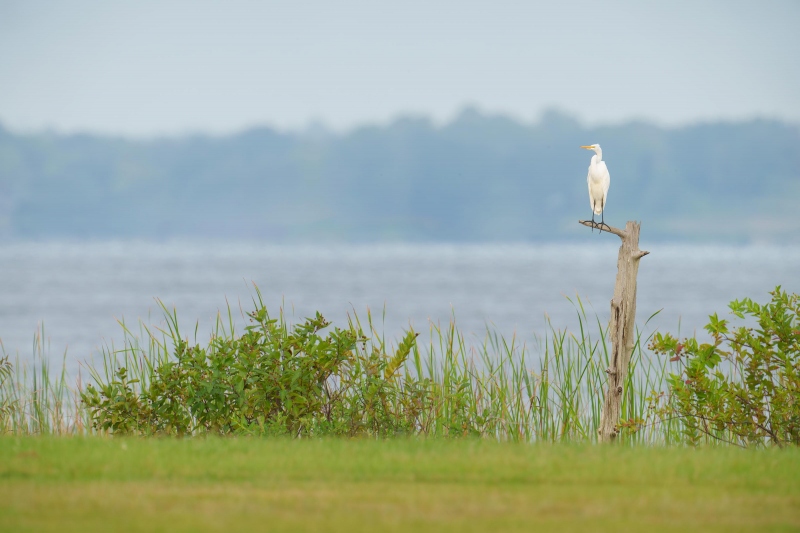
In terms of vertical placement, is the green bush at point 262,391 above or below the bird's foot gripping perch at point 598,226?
below

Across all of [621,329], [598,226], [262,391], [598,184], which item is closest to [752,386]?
[621,329]

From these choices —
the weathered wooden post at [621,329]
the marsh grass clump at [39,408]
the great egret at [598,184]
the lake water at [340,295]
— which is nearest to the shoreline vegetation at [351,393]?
the weathered wooden post at [621,329]

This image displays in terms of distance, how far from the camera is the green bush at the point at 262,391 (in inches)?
247

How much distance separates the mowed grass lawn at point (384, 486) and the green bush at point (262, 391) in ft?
2.88

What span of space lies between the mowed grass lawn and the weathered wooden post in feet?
4.10

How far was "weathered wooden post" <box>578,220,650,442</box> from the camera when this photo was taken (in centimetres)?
658

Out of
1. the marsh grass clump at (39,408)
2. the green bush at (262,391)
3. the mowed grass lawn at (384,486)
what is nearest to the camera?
the mowed grass lawn at (384,486)

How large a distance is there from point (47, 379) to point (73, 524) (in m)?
4.55

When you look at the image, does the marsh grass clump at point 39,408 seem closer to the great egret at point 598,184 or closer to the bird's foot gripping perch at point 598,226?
the bird's foot gripping perch at point 598,226

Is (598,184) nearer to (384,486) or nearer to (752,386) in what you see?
(752,386)

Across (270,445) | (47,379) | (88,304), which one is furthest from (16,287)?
(270,445)

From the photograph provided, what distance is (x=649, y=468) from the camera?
15.5ft

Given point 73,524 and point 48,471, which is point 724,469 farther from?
point 48,471

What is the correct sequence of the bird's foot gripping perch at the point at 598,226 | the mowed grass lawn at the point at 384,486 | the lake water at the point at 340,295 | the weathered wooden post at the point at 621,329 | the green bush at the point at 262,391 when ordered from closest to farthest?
the mowed grass lawn at the point at 384,486 → the green bush at the point at 262,391 → the weathered wooden post at the point at 621,329 → the bird's foot gripping perch at the point at 598,226 → the lake water at the point at 340,295
